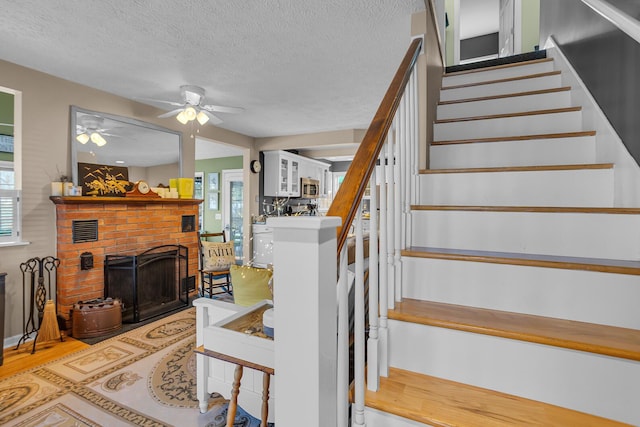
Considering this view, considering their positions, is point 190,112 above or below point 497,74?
below

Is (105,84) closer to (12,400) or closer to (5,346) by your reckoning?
(5,346)

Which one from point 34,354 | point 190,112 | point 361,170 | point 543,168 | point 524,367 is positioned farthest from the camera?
point 190,112

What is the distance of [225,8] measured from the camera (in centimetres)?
205

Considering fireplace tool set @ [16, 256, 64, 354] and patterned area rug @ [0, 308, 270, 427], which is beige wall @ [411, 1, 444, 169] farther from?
fireplace tool set @ [16, 256, 64, 354]

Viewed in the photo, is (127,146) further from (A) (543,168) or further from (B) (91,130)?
(A) (543,168)

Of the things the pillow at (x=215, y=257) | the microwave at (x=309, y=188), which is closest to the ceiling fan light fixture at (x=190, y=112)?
the pillow at (x=215, y=257)

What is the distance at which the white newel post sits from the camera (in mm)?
718

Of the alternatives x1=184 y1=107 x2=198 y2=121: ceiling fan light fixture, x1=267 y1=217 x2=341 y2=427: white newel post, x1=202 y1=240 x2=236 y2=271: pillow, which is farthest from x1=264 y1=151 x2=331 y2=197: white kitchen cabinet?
x1=267 y1=217 x2=341 y2=427: white newel post

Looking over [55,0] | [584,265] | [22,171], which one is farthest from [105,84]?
[584,265]

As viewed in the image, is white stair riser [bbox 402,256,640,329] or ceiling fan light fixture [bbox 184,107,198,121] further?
ceiling fan light fixture [bbox 184,107,198,121]

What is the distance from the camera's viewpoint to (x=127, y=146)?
3719 millimetres

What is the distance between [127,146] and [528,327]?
165 inches

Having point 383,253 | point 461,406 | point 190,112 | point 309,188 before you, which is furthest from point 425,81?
point 309,188

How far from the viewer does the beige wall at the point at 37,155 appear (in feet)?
9.25
